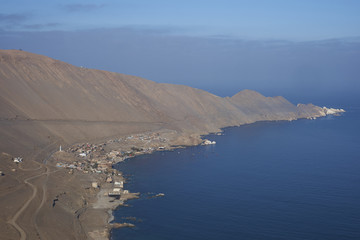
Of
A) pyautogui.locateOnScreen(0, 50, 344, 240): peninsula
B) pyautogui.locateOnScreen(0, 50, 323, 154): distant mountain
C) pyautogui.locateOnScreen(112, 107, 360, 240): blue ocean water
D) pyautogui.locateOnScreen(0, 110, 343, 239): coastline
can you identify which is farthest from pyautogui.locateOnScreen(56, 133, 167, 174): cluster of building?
pyautogui.locateOnScreen(0, 50, 323, 154): distant mountain

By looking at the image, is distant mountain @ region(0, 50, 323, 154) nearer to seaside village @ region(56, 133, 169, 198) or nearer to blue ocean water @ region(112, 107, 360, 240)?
seaside village @ region(56, 133, 169, 198)

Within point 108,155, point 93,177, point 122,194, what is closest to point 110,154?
point 108,155

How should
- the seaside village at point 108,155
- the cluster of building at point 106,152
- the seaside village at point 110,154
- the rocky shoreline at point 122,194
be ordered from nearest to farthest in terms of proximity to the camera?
the rocky shoreline at point 122,194, the seaside village at point 108,155, the seaside village at point 110,154, the cluster of building at point 106,152

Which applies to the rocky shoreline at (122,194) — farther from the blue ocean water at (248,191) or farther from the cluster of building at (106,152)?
the blue ocean water at (248,191)

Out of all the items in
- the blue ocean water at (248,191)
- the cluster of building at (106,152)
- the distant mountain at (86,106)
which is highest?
the distant mountain at (86,106)

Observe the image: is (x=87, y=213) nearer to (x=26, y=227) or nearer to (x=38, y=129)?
(x=26, y=227)

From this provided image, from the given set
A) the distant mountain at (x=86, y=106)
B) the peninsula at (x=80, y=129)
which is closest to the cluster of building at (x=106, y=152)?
the peninsula at (x=80, y=129)
